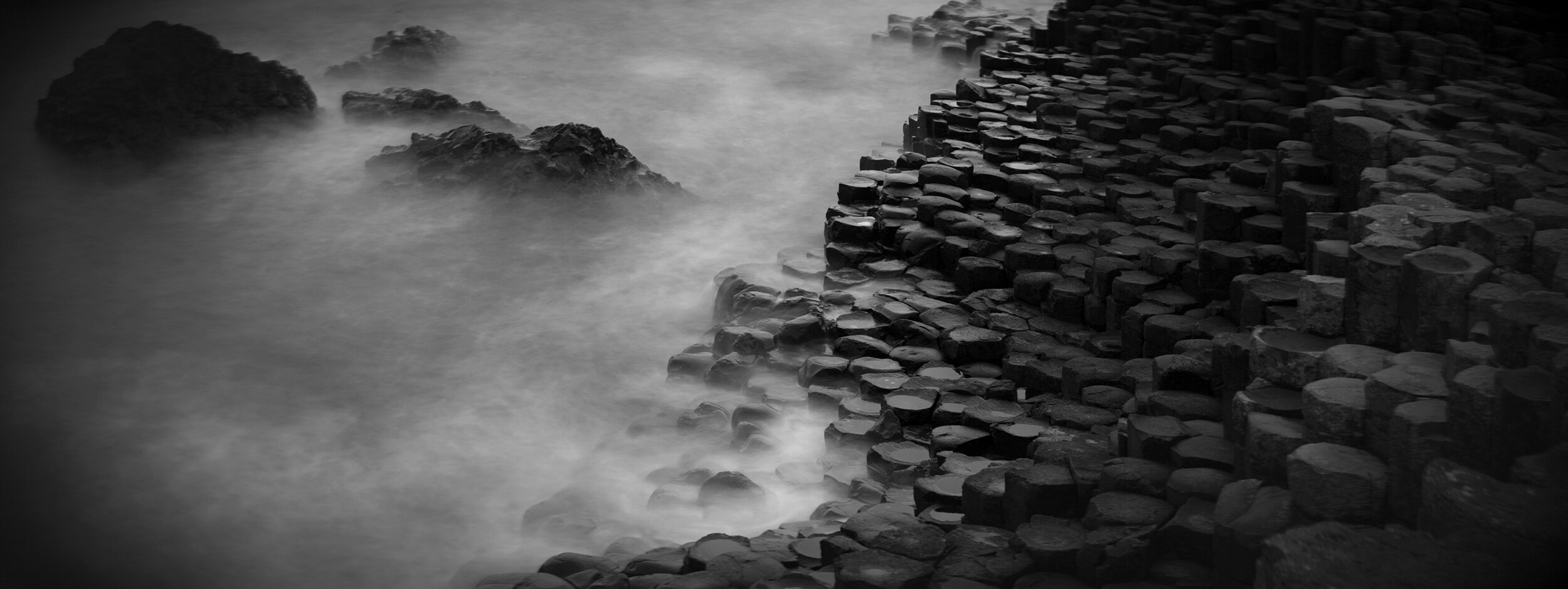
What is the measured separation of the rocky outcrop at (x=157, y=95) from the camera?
309 inches

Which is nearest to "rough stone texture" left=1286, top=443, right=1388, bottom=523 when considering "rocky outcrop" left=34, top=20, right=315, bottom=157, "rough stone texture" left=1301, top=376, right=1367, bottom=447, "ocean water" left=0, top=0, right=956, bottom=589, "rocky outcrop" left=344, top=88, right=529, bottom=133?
"rough stone texture" left=1301, top=376, right=1367, bottom=447

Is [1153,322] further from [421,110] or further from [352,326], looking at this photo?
[421,110]

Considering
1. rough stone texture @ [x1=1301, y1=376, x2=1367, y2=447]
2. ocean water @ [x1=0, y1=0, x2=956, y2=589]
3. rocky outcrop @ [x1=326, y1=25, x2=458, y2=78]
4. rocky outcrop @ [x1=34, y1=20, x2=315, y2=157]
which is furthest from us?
rocky outcrop @ [x1=326, y1=25, x2=458, y2=78]

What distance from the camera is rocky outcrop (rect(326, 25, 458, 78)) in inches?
397

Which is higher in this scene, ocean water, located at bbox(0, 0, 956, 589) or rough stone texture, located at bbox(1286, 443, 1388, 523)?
rough stone texture, located at bbox(1286, 443, 1388, 523)

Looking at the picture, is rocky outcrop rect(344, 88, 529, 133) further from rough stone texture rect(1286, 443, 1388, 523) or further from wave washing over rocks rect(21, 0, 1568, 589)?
rough stone texture rect(1286, 443, 1388, 523)

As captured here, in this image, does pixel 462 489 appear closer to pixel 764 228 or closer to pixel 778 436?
pixel 778 436

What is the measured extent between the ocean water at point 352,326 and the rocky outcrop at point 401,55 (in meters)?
0.24

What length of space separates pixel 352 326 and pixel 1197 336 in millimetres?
3736

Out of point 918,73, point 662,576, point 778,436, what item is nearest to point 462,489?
point 778,436

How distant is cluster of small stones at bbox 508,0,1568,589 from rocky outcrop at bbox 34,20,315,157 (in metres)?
4.08

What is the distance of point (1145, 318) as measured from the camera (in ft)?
14.2

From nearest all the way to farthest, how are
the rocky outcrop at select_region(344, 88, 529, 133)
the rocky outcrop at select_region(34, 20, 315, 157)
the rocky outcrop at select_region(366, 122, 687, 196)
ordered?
the rocky outcrop at select_region(366, 122, 687, 196)
the rocky outcrop at select_region(34, 20, 315, 157)
the rocky outcrop at select_region(344, 88, 529, 133)

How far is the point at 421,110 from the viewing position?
28.7ft
